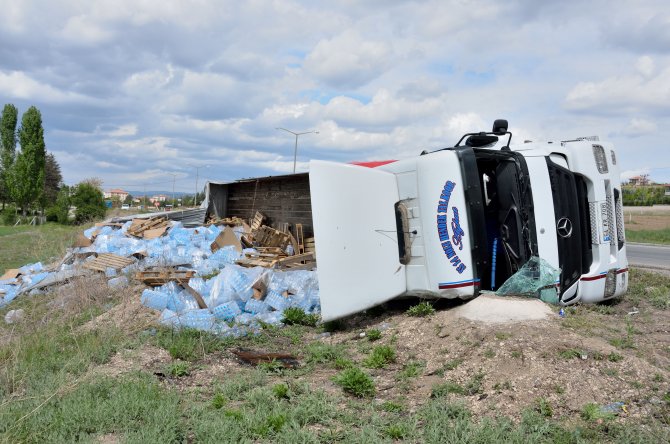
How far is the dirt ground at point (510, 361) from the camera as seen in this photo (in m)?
4.27

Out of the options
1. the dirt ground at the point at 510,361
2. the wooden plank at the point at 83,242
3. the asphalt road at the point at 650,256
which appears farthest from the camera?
the wooden plank at the point at 83,242

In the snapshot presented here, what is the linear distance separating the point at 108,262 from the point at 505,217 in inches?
350

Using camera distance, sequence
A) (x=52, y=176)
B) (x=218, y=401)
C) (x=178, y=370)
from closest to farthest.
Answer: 1. (x=218, y=401)
2. (x=178, y=370)
3. (x=52, y=176)

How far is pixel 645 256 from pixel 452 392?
1432cm

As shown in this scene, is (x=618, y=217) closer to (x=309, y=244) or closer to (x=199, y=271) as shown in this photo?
(x=199, y=271)

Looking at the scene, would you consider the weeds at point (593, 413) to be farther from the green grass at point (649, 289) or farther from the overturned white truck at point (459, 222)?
the green grass at point (649, 289)

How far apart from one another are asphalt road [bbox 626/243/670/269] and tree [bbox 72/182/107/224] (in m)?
42.0

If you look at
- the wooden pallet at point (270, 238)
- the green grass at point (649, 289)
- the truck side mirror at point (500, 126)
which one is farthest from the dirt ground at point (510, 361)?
the wooden pallet at point (270, 238)

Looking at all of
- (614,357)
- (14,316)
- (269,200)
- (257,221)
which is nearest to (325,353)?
(614,357)

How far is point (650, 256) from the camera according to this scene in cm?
1634

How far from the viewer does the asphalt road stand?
46.1ft

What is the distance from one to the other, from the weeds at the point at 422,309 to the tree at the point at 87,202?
4592cm

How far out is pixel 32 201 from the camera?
189 feet

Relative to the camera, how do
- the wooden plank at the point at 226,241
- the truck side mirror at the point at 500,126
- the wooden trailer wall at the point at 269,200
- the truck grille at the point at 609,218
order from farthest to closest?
1. the wooden trailer wall at the point at 269,200
2. the wooden plank at the point at 226,241
3. the truck side mirror at the point at 500,126
4. the truck grille at the point at 609,218
